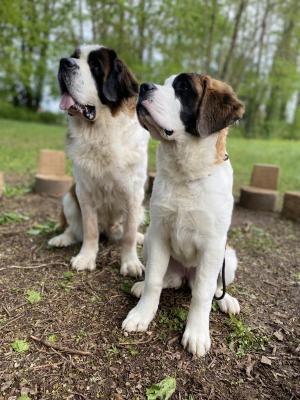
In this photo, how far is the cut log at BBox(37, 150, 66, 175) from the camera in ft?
21.9

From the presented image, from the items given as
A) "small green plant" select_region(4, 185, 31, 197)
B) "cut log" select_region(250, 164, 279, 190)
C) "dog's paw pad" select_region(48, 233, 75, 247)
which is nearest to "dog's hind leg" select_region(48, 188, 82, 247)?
"dog's paw pad" select_region(48, 233, 75, 247)

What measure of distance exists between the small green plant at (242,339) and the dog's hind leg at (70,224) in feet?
6.23

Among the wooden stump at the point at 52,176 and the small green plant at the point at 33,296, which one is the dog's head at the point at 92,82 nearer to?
the small green plant at the point at 33,296

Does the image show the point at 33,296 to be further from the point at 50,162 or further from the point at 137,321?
the point at 50,162

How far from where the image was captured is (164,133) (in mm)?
2270

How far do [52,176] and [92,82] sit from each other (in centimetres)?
369

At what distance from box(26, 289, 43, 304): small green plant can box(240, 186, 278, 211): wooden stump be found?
4377 millimetres

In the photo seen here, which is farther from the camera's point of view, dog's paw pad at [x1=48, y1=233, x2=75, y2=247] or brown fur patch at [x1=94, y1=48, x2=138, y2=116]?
dog's paw pad at [x1=48, y1=233, x2=75, y2=247]

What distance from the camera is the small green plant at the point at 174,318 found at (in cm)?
267

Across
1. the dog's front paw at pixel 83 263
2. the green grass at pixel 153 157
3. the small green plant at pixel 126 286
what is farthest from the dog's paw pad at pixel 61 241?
the green grass at pixel 153 157

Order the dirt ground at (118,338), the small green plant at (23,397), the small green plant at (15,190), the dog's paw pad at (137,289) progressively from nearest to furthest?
1. the small green plant at (23,397)
2. the dirt ground at (118,338)
3. the dog's paw pad at (137,289)
4. the small green plant at (15,190)

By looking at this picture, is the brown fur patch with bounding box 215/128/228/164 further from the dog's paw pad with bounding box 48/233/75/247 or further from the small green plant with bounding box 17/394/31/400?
the dog's paw pad with bounding box 48/233/75/247

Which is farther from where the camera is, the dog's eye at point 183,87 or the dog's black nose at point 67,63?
the dog's black nose at point 67,63

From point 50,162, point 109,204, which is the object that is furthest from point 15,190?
point 109,204
